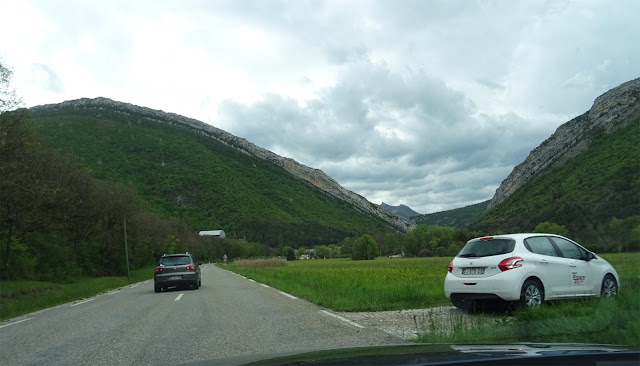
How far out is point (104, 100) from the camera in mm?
→ 143375

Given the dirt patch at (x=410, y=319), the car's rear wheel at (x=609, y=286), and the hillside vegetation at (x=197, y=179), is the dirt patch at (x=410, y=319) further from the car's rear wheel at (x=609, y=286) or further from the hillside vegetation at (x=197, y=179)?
the hillside vegetation at (x=197, y=179)

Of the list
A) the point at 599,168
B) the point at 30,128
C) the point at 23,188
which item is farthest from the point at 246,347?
the point at 599,168

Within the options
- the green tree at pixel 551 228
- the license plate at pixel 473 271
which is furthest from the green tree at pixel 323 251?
the license plate at pixel 473 271

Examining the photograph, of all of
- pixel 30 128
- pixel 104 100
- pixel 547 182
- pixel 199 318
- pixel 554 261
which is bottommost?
pixel 199 318

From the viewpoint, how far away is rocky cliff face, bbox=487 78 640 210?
5041 cm

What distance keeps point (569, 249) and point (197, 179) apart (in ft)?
310

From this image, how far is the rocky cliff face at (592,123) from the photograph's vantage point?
50406mm

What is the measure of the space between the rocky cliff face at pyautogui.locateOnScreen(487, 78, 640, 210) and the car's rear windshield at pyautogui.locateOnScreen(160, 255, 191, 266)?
40.6 m

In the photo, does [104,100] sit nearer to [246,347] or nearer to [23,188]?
[23,188]

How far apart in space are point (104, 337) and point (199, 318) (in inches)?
99.3

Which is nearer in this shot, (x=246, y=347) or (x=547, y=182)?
(x=246, y=347)

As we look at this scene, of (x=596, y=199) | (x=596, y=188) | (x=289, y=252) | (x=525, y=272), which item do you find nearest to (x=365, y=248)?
(x=289, y=252)

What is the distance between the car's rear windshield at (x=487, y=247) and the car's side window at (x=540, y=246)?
377 mm

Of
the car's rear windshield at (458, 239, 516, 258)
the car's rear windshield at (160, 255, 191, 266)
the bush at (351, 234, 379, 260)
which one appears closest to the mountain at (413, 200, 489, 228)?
the bush at (351, 234, 379, 260)
